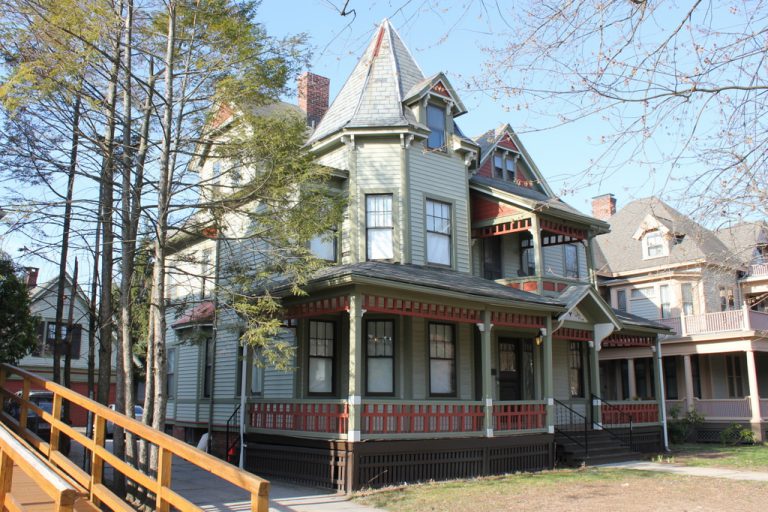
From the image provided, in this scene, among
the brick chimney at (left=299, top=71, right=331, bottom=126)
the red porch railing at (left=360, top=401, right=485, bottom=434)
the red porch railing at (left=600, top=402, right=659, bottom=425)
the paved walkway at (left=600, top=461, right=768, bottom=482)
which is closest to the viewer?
the red porch railing at (left=360, top=401, right=485, bottom=434)

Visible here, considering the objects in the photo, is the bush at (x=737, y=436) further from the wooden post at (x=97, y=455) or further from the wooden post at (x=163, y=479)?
the wooden post at (x=163, y=479)

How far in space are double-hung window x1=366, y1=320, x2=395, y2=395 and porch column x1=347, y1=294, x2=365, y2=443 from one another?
260 cm

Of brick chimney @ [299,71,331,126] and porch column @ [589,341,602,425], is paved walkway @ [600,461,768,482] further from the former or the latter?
brick chimney @ [299,71,331,126]

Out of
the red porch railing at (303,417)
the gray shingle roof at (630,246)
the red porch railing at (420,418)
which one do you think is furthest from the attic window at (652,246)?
the red porch railing at (303,417)

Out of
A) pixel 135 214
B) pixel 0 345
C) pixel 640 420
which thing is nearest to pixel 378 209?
pixel 135 214

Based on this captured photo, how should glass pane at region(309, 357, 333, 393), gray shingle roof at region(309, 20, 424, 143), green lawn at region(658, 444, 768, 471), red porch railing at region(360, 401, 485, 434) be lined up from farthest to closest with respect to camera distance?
1. gray shingle roof at region(309, 20, 424, 143)
2. green lawn at region(658, 444, 768, 471)
3. glass pane at region(309, 357, 333, 393)
4. red porch railing at region(360, 401, 485, 434)

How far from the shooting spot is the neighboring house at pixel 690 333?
25875 mm

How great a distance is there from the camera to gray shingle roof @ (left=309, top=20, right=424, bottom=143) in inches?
707

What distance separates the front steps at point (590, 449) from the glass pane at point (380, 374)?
191 inches

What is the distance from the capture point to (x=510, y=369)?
19312mm

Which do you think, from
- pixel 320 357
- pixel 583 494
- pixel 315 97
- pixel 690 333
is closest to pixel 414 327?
pixel 320 357

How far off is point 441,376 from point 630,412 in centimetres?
724

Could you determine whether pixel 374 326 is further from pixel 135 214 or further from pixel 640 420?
pixel 640 420

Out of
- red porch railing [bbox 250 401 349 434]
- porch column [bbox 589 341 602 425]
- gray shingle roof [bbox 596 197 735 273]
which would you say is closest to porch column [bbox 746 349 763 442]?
gray shingle roof [bbox 596 197 735 273]
